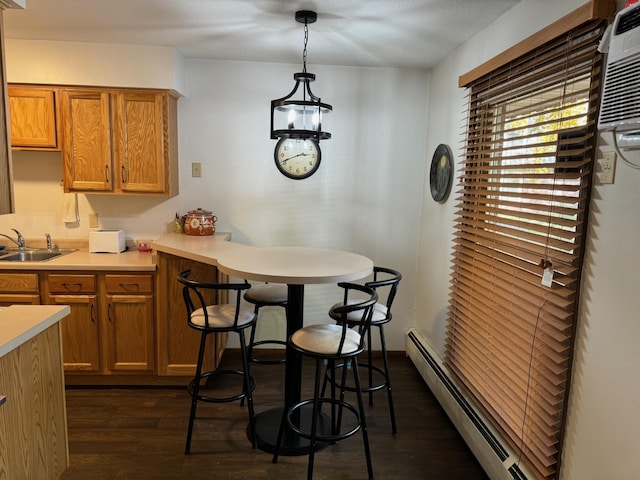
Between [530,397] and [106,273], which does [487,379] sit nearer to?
[530,397]

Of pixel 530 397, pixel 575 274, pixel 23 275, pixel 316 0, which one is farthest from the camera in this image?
pixel 23 275

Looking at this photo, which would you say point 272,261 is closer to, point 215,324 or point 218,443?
point 215,324

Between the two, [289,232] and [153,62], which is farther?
[289,232]

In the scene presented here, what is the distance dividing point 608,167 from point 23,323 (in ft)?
7.05

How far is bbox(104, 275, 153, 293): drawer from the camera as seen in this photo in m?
2.97

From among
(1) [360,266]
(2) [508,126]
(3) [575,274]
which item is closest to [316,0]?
(2) [508,126]

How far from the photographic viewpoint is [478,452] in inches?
92.3

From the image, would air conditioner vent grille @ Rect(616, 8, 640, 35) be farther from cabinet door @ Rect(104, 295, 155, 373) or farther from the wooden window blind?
cabinet door @ Rect(104, 295, 155, 373)

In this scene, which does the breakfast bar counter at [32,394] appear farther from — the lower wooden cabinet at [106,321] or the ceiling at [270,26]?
the ceiling at [270,26]

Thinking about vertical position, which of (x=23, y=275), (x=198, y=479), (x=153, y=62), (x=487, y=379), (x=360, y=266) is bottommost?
(x=198, y=479)

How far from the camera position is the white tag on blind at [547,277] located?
5.75 ft

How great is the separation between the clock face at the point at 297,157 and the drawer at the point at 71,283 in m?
1.59

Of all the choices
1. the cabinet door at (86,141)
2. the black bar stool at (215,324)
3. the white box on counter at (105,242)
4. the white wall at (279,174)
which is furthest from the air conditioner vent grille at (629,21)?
the white box on counter at (105,242)

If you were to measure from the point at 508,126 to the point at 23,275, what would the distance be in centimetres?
311
